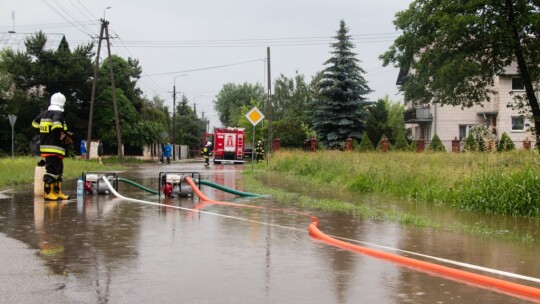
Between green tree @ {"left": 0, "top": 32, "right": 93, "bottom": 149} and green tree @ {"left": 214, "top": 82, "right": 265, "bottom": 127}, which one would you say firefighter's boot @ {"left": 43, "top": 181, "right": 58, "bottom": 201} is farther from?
green tree @ {"left": 214, "top": 82, "right": 265, "bottom": 127}

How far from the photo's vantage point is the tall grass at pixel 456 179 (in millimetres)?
11547

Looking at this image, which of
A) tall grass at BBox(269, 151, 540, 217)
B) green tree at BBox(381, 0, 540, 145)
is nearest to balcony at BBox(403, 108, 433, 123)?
green tree at BBox(381, 0, 540, 145)

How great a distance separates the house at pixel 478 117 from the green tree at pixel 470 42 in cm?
1880

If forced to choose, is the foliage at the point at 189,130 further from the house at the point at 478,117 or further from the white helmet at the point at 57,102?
the white helmet at the point at 57,102

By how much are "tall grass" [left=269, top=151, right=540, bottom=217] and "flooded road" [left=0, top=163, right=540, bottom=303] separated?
133 cm

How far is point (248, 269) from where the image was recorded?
5875 mm

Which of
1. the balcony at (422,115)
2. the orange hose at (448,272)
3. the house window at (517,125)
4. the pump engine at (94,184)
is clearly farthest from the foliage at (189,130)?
the orange hose at (448,272)

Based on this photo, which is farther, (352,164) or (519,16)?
(519,16)

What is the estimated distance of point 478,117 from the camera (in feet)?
193

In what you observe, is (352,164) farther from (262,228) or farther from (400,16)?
(400,16)

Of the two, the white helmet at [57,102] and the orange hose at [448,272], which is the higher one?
the white helmet at [57,102]

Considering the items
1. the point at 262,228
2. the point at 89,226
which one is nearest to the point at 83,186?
the point at 89,226

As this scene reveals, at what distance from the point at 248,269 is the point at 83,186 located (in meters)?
8.53

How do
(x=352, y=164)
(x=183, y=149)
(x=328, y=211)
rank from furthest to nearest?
(x=183, y=149), (x=352, y=164), (x=328, y=211)
